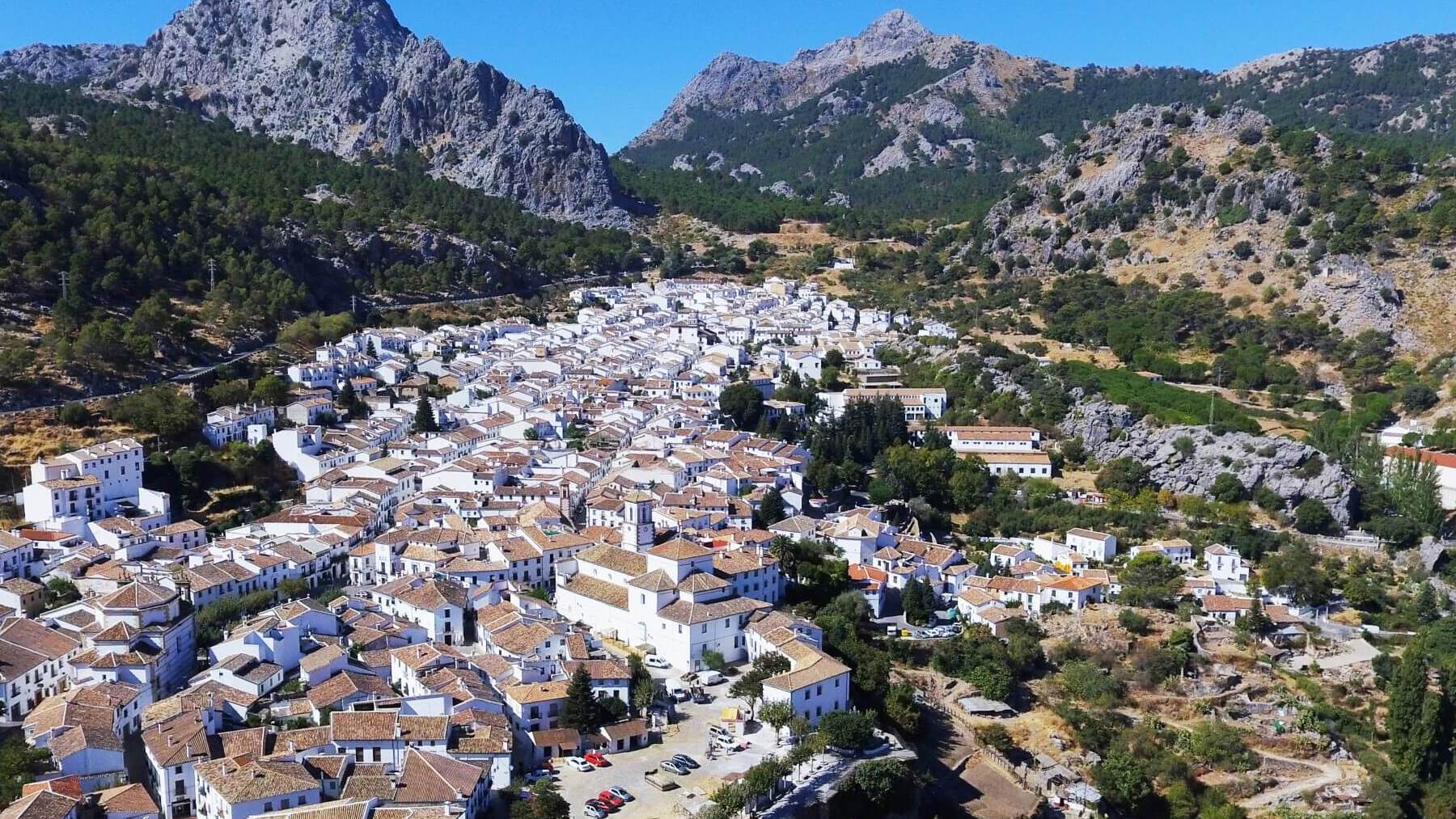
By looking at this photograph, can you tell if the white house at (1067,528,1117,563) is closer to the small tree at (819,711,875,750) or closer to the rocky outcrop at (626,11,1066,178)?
the small tree at (819,711,875,750)

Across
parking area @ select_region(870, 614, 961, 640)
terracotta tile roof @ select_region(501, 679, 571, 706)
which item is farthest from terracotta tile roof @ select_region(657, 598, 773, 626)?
parking area @ select_region(870, 614, 961, 640)

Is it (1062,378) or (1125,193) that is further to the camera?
(1125,193)

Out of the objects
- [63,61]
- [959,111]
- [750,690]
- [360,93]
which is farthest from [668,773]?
[959,111]

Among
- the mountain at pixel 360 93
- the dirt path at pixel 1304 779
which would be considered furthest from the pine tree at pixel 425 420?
the mountain at pixel 360 93

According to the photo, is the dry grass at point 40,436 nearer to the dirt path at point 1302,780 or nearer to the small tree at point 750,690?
the small tree at point 750,690

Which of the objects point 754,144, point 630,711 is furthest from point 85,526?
point 754,144

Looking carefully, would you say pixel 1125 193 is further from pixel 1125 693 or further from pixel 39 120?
pixel 39 120
